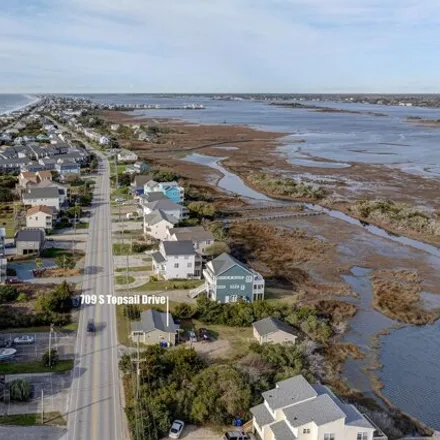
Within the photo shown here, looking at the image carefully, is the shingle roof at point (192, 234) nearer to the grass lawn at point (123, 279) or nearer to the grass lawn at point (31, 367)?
the grass lawn at point (123, 279)

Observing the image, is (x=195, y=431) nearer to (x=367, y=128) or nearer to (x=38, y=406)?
(x=38, y=406)

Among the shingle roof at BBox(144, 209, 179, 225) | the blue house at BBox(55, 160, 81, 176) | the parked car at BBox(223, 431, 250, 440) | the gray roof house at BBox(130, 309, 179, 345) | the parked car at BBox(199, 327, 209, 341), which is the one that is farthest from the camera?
the blue house at BBox(55, 160, 81, 176)

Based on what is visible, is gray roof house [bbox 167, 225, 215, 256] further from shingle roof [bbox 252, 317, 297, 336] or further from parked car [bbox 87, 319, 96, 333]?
parked car [bbox 87, 319, 96, 333]

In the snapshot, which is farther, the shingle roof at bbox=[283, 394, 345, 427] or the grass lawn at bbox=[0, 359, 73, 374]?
the grass lawn at bbox=[0, 359, 73, 374]

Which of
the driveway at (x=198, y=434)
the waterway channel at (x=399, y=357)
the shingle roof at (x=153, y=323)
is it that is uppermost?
the shingle roof at (x=153, y=323)

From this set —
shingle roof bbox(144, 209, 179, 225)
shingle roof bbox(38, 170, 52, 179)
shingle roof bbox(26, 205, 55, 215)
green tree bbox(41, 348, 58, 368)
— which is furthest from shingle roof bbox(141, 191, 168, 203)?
green tree bbox(41, 348, 58, 368)

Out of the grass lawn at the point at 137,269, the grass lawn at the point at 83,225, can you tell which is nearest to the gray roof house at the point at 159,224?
the grass lawn at the point at 137,269

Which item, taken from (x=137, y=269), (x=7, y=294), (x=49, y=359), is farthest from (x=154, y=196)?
(x=49, y=359)
